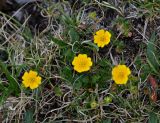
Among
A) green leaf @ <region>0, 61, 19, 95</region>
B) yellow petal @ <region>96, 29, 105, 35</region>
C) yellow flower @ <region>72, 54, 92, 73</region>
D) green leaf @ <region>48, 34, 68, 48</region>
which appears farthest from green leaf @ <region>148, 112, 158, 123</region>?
green leaf @ <region>0, 61, 19, 95</region>

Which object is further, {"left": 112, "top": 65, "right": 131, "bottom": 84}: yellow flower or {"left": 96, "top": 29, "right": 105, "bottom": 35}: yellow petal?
{"left": 96, "top": 29, "right": 105, "bottom": 35}: yellow petal

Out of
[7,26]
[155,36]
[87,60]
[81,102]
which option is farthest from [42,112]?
[155,36]

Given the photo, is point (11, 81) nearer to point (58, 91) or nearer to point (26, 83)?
point (26, 83)

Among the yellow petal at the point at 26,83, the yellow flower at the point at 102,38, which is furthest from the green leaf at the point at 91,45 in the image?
the yellow petal at the point at 26,83

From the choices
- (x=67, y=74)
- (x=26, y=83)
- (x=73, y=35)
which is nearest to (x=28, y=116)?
(x=26, y=83)

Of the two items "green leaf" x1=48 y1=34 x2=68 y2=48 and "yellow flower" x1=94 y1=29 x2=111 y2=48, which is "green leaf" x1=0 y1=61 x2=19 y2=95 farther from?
"yellow flower" x1=94 y1=29 x2=111 y2=48

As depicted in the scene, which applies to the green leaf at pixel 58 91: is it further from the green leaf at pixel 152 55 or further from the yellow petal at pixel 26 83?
the green leaf at pixel 152 55

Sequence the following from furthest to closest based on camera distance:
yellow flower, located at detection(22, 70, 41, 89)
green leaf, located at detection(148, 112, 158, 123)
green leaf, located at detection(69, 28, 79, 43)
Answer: green leaf, located at detection(69, 28, 79, 43) < yellow flower, located at detection(22, 70, 41, 89) < green leaf, located at detection(148, 112, 158, 123)
